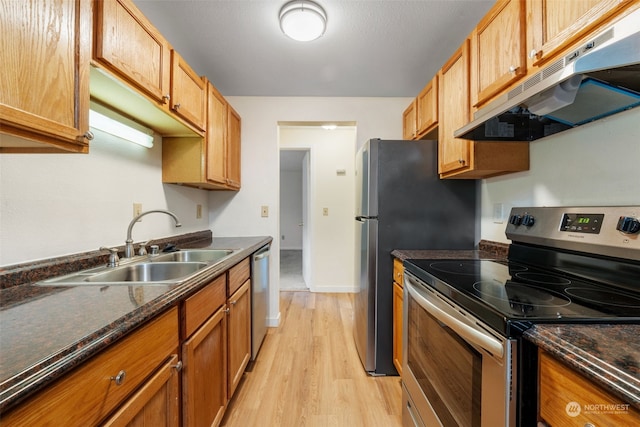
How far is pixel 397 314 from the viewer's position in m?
1.72

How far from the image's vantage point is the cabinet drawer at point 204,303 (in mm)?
982

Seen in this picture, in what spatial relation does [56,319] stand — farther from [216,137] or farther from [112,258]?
[216,137]

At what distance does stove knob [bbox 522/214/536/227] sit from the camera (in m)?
1.29

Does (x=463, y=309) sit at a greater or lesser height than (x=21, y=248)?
lesser

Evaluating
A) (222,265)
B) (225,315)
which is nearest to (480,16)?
(222,265)

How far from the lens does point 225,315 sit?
1.39 metres

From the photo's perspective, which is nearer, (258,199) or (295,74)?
(295,74)

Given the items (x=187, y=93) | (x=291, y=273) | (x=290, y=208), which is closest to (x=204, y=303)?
(x=187, y=93)

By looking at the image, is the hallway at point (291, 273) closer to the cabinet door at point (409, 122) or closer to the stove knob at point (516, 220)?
the cabinet door at point (409, 122)

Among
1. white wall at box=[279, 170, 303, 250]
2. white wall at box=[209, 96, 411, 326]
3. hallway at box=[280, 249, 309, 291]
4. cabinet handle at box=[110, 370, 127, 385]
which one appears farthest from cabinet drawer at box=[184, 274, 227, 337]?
white wall at box=[279, 170, 303, 250]

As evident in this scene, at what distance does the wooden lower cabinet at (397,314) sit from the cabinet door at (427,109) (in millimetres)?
1035

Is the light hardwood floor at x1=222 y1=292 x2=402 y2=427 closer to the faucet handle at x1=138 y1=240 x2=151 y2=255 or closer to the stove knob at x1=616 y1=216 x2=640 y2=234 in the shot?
the faucet handle at x1=138 y1=240 x2=151 y2=255

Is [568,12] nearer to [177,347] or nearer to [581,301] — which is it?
[581,301]

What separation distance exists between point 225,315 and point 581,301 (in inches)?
56.3
